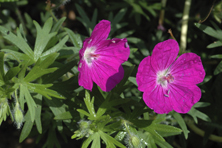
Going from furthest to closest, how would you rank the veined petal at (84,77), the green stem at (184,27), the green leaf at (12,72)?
the green stem at (184,27) < the green leaf at (12,72) < the veined petal at (84,77)

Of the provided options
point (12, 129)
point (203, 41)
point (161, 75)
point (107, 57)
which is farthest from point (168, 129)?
point (12, 129)

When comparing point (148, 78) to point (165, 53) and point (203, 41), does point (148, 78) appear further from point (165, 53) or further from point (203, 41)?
point (203, 41)

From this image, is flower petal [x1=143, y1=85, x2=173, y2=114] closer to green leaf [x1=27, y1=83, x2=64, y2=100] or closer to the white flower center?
the white flower center

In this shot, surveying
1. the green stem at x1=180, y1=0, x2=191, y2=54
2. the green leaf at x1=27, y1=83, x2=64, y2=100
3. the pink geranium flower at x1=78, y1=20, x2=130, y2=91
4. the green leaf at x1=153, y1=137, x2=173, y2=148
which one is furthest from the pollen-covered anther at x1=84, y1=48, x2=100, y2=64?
the green stem at x1=180, y1=0, x2=191, y2=54

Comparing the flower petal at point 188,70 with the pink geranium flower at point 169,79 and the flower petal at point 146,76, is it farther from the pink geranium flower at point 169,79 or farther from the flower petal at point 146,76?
the flower petal at point 146,76

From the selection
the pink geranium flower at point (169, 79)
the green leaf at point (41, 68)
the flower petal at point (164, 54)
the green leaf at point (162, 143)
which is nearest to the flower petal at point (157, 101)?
the pink geranium flower at point (169, 79)

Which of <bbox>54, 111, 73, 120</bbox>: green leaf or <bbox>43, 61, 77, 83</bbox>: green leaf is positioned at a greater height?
<bbox>43, 61, 77, 83</bbox>: green leaf

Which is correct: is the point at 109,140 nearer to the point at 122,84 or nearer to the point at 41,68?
the point at 122,84
